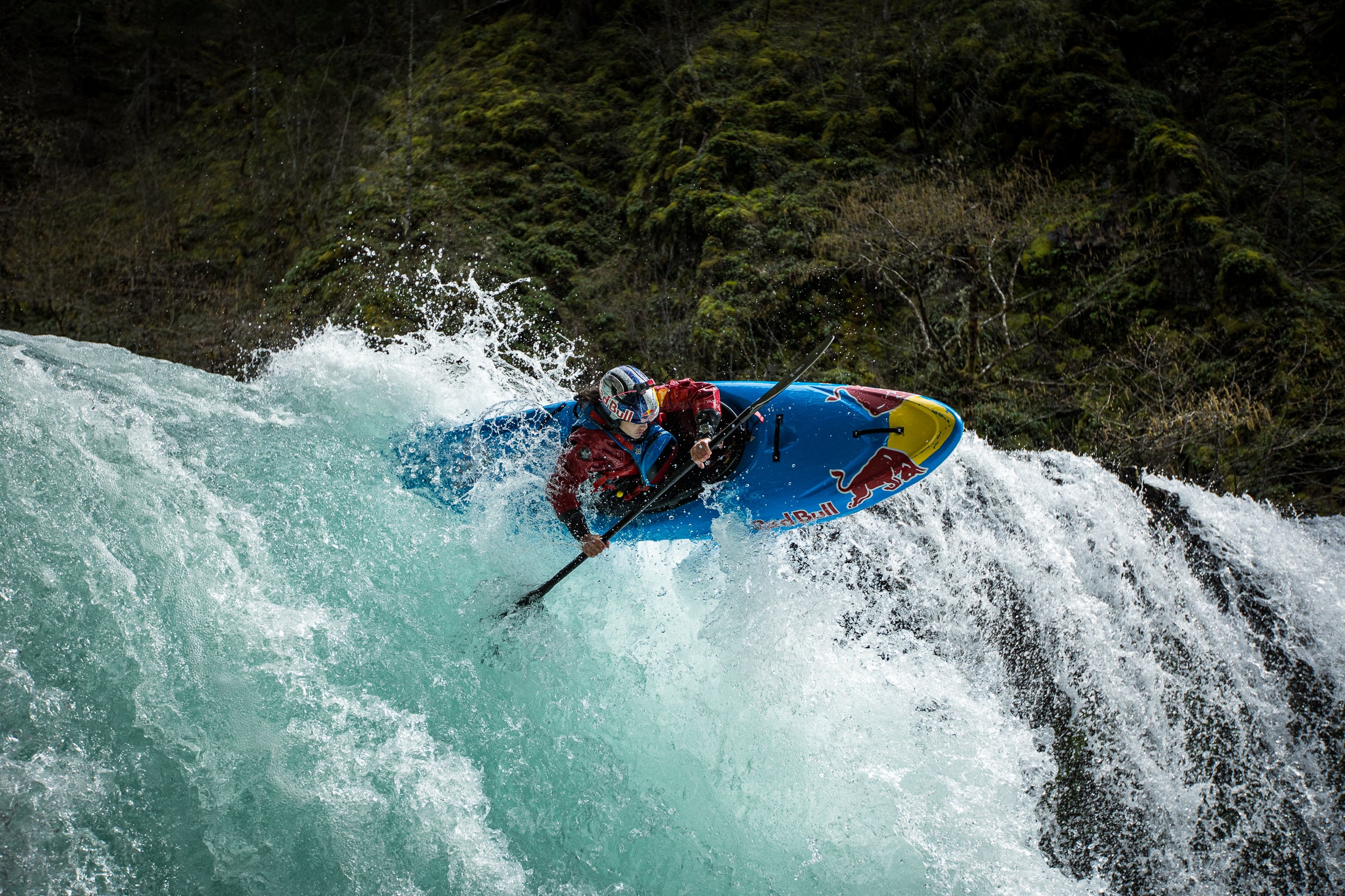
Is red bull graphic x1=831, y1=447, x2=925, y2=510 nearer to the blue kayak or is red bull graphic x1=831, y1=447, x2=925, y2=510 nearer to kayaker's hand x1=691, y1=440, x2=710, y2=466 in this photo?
the blue kayak

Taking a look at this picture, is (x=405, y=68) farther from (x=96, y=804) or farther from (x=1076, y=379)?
(x=96, y=804)

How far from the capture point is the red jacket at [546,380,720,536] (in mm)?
4520

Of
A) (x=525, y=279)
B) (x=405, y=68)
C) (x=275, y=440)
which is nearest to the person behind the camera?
(x=275, y=440)

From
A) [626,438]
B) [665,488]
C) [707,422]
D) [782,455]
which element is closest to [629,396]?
[626,438]

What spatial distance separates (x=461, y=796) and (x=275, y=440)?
306 cm

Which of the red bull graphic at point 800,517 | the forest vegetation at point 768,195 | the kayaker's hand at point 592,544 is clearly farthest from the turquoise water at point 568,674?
the forest vegetation at point 768,195

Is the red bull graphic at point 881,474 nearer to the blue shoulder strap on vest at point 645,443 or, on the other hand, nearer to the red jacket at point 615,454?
the red jacket at point 615,454

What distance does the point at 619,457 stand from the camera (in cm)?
460

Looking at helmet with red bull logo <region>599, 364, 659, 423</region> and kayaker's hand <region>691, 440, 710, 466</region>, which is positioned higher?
helmet with red bull logo <region>599, 364, 659, 423</region>

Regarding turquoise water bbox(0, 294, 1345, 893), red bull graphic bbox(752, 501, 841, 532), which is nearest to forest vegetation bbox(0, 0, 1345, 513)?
turquoise water bbox(0, 294, 1345, 893)

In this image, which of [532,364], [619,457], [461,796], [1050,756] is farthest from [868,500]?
[532,364]

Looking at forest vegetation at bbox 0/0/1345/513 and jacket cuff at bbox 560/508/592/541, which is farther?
forest vegetation at bbox 0/0/1345/513

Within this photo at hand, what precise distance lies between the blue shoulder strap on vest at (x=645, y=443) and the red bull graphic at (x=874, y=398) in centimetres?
122

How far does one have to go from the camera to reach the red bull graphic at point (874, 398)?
4781mm
